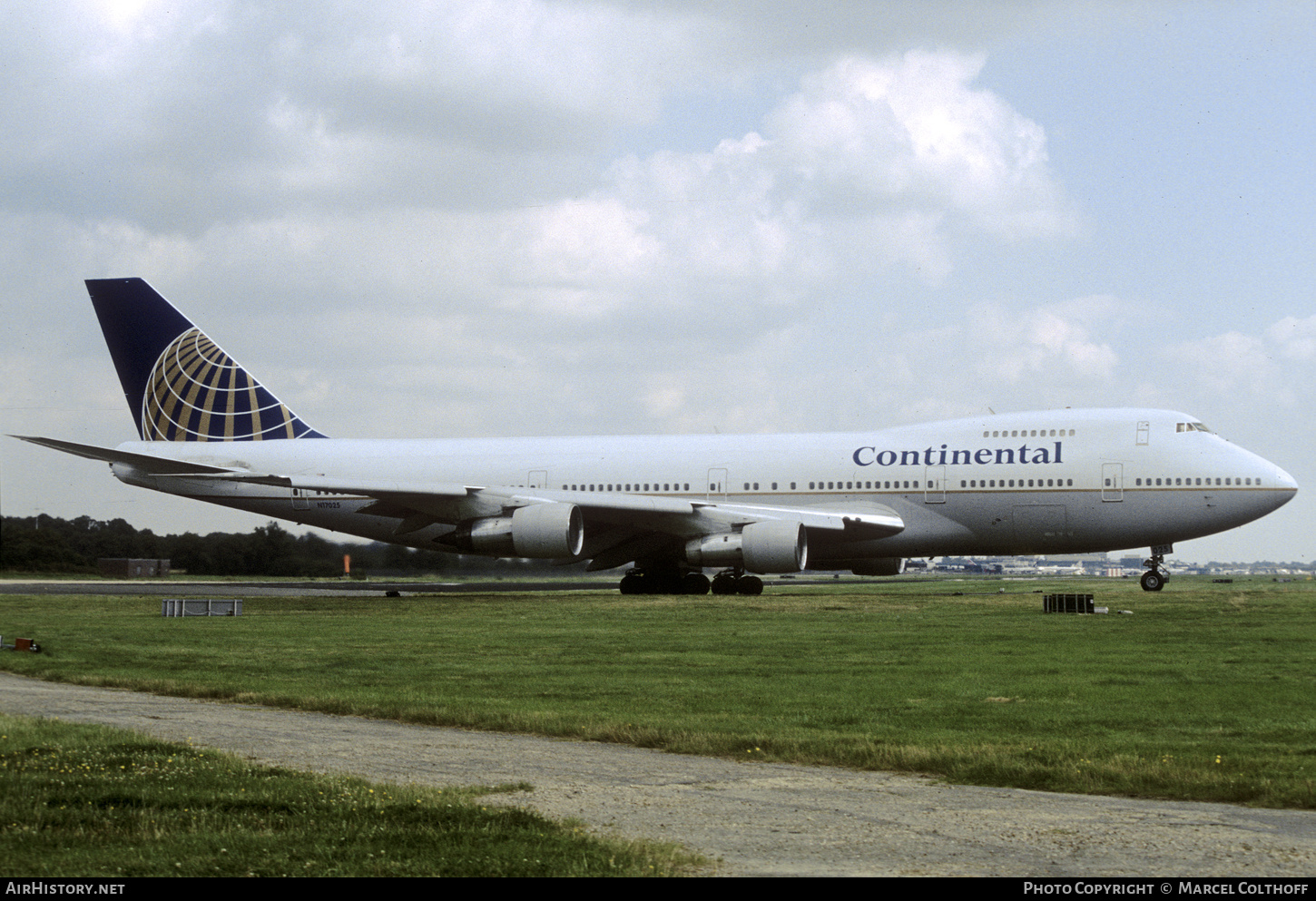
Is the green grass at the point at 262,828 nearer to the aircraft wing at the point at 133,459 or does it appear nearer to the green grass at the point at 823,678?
the green grass at the point at 823,678

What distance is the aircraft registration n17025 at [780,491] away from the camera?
34.0 m

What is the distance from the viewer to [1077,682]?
1474 centimetres

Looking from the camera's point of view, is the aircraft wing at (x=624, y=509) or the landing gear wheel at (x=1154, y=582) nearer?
the aircraft wing at (x=624, y=509)

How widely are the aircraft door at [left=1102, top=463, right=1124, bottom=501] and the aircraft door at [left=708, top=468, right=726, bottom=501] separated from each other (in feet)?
32.8

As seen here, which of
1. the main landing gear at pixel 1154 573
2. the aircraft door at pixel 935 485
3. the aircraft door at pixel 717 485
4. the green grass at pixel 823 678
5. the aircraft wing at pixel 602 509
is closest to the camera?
the green grass at pixel 823 678

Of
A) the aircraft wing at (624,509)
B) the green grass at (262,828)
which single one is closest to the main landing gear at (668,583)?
the aircraft wing at (624,509)

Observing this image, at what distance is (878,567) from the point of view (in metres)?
39.6

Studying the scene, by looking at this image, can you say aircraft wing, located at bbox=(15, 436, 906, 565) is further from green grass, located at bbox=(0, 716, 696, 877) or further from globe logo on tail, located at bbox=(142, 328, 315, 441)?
green grass, located at bbox=(0, 716, 696, 877)

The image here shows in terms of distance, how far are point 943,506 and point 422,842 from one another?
97.3ft

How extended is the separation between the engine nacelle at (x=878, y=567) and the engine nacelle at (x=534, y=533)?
8.52m

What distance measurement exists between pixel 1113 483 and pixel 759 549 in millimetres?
9317

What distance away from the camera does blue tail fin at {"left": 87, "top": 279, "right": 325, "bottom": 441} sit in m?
43.0

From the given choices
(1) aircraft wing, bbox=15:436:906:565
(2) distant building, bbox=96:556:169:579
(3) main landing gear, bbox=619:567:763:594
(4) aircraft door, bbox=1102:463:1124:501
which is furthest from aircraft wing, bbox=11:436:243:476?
(4) aircraft door, bbox=1102:463:1124:501

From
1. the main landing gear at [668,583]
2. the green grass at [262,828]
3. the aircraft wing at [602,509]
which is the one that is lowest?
the green grass at [262,828]
